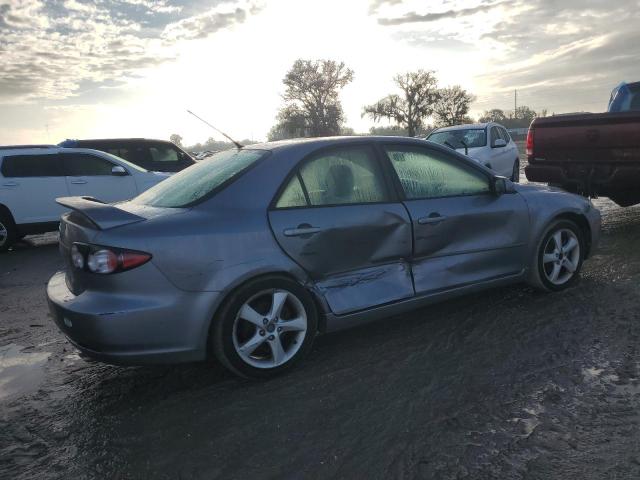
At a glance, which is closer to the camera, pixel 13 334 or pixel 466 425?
pixel 466 425

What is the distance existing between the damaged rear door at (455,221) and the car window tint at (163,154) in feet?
33.4

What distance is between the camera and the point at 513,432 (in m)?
2.58

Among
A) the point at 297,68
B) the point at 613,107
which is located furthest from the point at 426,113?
the point at 613,107

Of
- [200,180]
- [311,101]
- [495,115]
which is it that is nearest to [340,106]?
[311,101]

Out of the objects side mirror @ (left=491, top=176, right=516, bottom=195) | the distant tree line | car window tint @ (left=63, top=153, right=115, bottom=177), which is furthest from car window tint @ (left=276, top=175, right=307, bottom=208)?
the distant tree line

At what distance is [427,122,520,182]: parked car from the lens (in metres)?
12.2

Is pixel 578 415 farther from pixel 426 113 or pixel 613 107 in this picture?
pixel 426 113

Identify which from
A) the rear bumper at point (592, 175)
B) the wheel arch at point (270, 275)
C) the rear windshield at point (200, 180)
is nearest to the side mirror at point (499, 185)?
the wheel arch at point (270, 275)

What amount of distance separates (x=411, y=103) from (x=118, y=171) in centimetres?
5529

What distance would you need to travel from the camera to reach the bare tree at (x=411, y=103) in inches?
2377

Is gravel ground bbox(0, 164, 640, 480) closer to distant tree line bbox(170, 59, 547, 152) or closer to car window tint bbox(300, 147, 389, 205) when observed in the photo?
car window tint bbox(300, 147, 389, 205)

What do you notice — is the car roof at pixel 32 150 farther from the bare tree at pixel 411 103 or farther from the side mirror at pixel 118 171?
the bare tree at pixel 411 103

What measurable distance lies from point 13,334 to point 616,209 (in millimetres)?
9608

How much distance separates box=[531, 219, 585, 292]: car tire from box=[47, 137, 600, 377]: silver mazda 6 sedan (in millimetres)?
52
